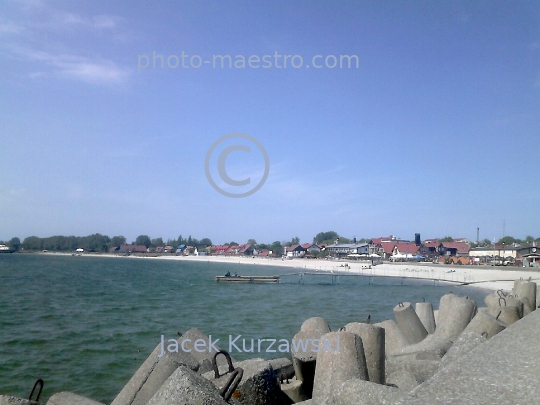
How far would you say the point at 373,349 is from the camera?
598 cm

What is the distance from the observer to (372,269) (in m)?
75.6

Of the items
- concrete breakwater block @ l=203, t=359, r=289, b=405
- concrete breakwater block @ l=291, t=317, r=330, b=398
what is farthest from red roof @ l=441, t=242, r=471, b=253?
concrete breakwater block @ l=203, t=359, r=289, b=405

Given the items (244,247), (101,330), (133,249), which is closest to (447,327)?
(101,330)

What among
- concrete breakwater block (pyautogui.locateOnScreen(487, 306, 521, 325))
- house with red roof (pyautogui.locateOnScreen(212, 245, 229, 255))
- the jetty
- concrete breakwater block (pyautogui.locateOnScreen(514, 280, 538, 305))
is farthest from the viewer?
house with red roof (pyautogui.locateOnScreen(212, 245, 229, 255))

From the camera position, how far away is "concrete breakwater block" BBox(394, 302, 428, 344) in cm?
1130

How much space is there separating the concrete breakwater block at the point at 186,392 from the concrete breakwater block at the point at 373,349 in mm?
2973

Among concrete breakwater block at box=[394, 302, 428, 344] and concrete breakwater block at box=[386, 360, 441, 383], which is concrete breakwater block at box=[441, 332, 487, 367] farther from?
concrete breakwater block at box=[394, 302, 428, 344]

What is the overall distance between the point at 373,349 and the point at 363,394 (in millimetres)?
2291

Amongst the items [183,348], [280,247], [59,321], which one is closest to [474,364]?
[183,348]

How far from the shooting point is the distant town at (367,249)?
290 ft

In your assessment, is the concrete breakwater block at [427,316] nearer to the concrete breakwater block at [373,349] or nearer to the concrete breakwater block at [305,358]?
the concrete breakwater block at [305,358]

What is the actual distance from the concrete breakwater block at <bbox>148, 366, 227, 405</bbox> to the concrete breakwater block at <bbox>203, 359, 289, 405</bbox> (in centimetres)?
108

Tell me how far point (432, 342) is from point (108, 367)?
834cm

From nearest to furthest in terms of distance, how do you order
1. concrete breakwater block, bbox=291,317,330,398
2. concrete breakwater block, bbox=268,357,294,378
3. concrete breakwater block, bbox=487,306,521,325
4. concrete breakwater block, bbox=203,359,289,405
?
concrete breakwater block, bbox=203,359,289,405 → concrete breakwater block, bbox=291,317,330,398 → concrete breakwater block, bbox=268,357,294,378 → concrete breakwater block, bbox=487,306,521,325
